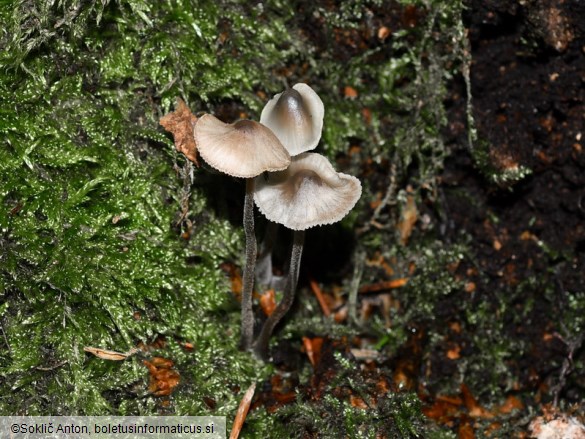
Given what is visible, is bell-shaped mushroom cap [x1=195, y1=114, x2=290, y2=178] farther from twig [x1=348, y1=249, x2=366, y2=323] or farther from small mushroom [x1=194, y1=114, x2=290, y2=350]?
twig [x1=348, y1=249, x2=366, y2=323]

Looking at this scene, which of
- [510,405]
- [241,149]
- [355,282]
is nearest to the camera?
[241,149]

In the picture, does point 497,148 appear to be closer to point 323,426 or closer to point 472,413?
point 472,413

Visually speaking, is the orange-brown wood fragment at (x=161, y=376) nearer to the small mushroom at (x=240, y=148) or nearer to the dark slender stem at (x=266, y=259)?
the dark slender stem at (x=266, y=259)

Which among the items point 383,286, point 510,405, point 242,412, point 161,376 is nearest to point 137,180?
point 161,376

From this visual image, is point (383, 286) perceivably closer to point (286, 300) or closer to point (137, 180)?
point (286, 300)

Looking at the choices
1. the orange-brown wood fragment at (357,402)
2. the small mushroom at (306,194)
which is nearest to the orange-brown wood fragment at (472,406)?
the orange-brown wood fragment at (357,402)

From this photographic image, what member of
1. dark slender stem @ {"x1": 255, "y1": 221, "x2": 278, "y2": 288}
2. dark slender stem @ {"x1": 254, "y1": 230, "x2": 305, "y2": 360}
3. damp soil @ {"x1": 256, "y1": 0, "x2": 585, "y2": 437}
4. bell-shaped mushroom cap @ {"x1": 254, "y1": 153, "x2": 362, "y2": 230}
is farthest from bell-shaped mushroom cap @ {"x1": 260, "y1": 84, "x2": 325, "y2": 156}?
damp soil @ {"x1": 256, "y1": 0, "x2": 585, "y2": 437}
